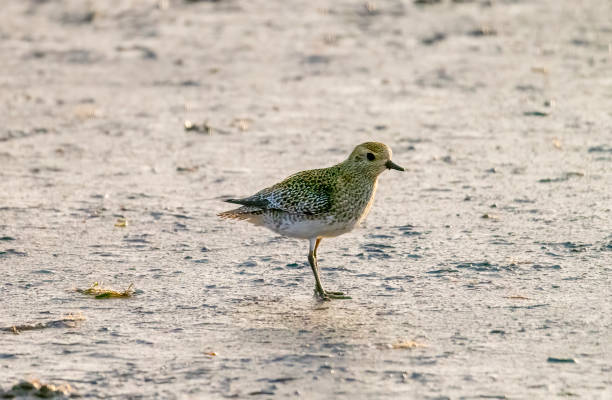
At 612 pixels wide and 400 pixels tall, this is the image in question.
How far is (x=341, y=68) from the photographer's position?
1625cm

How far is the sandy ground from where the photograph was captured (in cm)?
670

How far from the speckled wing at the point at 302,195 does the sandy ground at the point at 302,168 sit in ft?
1.99

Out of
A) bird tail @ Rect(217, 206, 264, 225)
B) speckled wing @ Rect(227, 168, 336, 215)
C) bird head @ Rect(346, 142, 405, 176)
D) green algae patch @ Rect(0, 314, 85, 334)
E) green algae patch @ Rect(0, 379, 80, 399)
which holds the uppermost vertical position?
bird head @ Rect(346, 142, 405, 176)

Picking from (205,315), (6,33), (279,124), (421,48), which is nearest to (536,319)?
(205,315)

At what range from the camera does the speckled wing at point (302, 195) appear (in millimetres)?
8070

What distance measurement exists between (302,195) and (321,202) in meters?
0.18

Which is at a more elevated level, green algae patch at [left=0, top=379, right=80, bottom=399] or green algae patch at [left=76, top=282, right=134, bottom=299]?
green algae patch at [left=0, top=379, right=80, bottom=399]

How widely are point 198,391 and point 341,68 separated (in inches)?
414

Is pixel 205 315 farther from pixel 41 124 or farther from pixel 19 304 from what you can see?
pixel 41 124

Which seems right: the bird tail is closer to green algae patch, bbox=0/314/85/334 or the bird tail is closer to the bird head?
the bird head

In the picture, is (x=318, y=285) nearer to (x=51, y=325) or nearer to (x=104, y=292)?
(x=104, y=292)

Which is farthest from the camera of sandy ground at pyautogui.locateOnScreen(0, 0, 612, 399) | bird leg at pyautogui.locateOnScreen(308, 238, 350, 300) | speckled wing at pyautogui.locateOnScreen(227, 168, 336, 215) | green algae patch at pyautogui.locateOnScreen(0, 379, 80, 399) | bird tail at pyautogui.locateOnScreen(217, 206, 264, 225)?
bird tail at pyautogui.locateOnScreen(217, 206, 264, 225)

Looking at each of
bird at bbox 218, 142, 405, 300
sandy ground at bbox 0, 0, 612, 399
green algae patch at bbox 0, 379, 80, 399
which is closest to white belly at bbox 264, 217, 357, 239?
bird at bbox 218, 142, 405, 300

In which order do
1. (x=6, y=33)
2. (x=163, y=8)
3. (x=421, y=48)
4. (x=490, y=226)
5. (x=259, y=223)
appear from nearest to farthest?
1. (x=259, y=223)
2. (x=490, y=226)
3. (x=421, y=48)
4. (x=6, y=33)
5. (x=163, y=8)
